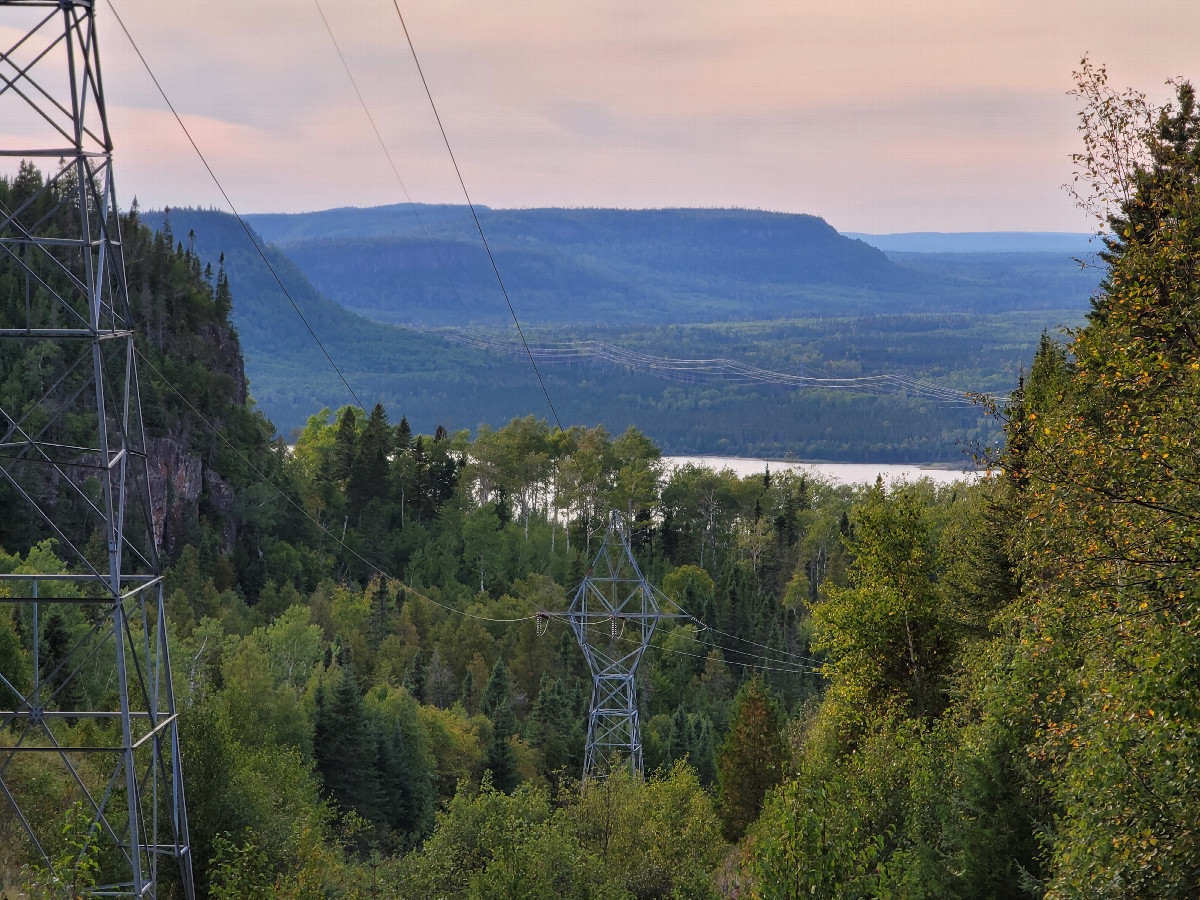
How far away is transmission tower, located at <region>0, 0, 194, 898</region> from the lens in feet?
56.4

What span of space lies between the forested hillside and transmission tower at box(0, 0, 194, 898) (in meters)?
0.63

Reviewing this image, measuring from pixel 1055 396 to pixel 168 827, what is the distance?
2314cm

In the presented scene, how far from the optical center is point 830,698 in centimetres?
3503

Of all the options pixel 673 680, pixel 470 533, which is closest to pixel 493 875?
pixel 673 680

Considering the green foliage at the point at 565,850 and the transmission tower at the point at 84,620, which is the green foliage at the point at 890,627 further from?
the transmission tower at the point at 84,620

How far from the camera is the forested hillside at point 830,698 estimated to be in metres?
12.6

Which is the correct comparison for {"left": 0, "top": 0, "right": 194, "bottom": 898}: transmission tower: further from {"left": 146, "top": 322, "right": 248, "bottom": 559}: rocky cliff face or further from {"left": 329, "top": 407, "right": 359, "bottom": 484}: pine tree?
{"left": 329, "top": 407, "right": 359, "bottom": 484}: pine tree

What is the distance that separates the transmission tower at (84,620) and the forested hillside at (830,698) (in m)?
0.63

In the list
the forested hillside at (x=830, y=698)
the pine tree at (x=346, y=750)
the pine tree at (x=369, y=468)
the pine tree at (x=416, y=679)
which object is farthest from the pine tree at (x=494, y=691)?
the pine tree at (x=369, y=468)

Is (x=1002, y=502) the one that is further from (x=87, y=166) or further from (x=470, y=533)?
(x=470, y=533)

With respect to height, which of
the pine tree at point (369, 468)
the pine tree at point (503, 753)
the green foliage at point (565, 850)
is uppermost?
the pine tree at point (369, 468)

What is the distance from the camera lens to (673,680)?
273ft

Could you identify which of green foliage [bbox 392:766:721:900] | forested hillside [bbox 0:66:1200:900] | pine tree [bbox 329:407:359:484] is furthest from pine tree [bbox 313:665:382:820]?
pine tree [bbox 329:407:359:484]

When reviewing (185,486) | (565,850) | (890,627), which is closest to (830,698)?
(890,627)
